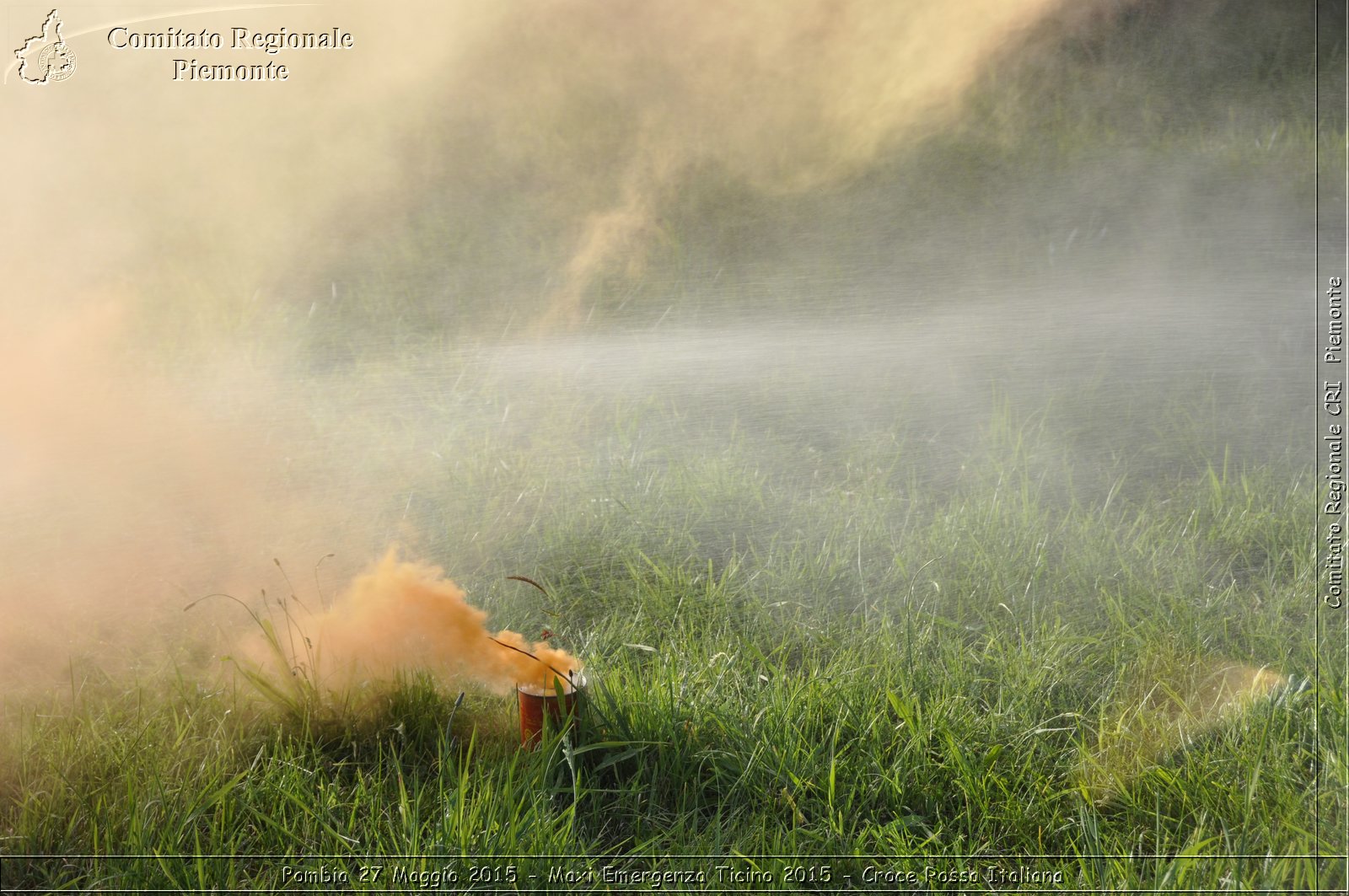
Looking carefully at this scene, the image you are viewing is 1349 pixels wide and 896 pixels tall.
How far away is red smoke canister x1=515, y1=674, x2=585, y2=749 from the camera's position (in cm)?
224

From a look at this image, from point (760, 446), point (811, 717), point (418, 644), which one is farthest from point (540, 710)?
point (760, 446)

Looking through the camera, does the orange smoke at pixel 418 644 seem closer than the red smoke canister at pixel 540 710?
No

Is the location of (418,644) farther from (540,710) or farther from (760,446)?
(760,446)

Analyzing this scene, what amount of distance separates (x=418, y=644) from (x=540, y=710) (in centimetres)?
41

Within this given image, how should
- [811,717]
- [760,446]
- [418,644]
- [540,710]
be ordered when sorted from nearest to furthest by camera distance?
[540,710] → [811,717] → [418,644] → [760,446]

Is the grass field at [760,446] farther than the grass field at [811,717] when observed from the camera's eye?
Yes

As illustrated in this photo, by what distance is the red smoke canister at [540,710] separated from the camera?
2.24 metres

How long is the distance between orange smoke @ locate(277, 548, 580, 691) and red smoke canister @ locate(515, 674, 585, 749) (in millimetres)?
96

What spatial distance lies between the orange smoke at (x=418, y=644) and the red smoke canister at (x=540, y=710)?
96mm

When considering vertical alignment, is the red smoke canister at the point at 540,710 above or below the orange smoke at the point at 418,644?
below

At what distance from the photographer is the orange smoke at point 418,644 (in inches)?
96.4

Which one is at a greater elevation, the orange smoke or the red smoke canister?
the orange smoke

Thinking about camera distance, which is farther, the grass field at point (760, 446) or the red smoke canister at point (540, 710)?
the grass field at point (760, 446)

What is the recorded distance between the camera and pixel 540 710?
2242 mm
